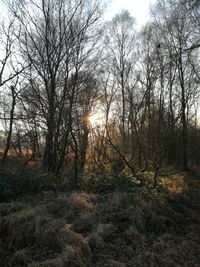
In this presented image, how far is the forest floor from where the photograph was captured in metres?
6.17

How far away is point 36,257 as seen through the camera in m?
6.11

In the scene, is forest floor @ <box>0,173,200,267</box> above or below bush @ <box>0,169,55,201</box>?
below

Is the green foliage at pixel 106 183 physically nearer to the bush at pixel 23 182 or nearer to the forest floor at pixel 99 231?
the forest floor at pixel 99 231

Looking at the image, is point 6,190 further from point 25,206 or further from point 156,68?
point 156,68

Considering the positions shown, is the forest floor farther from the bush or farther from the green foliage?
the bush

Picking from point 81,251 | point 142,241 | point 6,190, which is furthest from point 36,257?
point 6,190

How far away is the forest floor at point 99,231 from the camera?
6.17 m

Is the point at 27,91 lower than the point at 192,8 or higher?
lower

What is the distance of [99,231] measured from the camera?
23.1ft

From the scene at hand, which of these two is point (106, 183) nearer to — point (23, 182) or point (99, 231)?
point (23, 182)

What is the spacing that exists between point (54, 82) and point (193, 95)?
1702cm

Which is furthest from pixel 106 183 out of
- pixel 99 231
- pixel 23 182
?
pixel 99 231

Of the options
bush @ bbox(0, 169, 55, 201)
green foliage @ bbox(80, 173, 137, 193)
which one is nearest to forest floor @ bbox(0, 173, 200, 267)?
green foliage @ bbox(80, 173, 137, 193)

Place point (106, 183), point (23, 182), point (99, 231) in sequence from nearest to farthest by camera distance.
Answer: point (99, 231)
point (106, 183)
point (23, 182)
